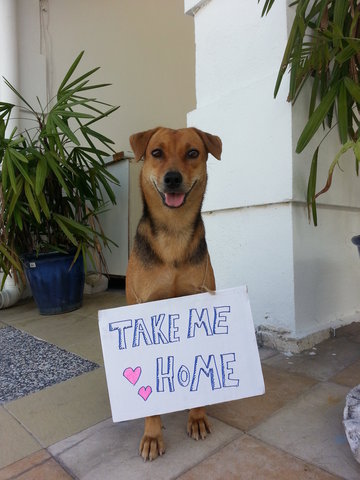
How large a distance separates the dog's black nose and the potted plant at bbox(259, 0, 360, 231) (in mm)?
775

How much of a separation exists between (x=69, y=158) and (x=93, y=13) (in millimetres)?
2584

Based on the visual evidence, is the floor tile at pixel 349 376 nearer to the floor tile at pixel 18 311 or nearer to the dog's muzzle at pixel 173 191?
the dog's muzzle at pixel 173 191

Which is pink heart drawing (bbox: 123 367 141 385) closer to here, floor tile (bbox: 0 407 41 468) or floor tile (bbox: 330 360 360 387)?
floor tile (bbox: 0 407 41 468)

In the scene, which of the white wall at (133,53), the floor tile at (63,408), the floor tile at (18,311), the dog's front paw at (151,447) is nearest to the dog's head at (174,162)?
the dog's front paw at (151,447)

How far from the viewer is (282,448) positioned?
3.98 ft

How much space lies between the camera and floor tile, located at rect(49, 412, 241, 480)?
1.14m

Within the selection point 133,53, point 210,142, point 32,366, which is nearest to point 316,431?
point 210,142

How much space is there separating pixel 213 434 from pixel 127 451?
0.32 metres

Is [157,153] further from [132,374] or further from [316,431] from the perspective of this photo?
[316,431]

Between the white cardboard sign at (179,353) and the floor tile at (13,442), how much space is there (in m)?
0.35

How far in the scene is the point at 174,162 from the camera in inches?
55.3

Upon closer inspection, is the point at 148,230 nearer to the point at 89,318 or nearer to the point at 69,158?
the point at 89,318

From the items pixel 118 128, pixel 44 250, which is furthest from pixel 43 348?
pixel 118 128

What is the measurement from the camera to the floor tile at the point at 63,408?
4.68 feet
